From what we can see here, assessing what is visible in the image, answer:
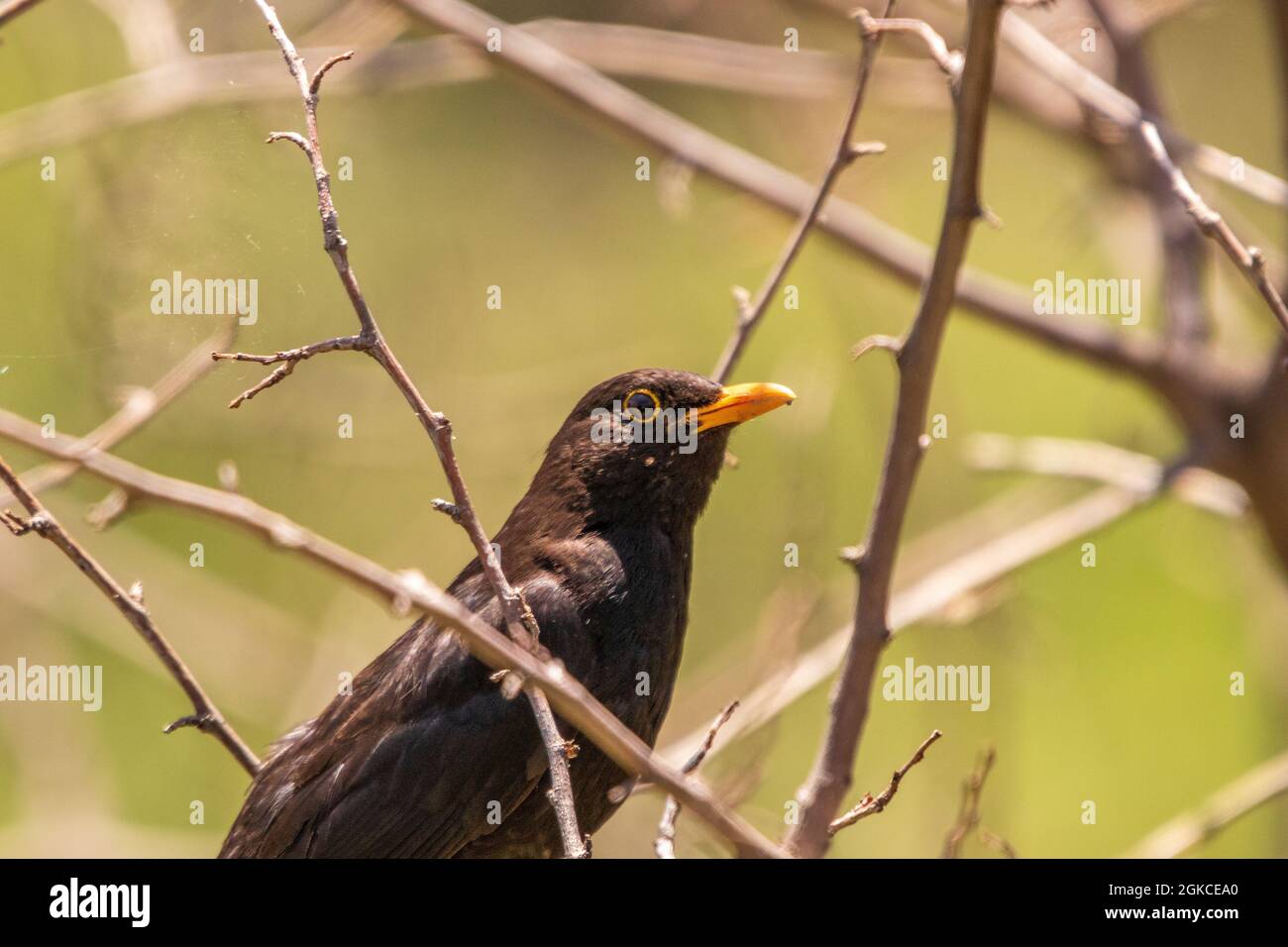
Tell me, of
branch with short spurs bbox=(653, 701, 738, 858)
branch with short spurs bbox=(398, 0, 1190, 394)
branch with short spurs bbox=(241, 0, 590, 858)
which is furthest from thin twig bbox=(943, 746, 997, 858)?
branch with short spurs bbox=(398, 0, 1190, 394)

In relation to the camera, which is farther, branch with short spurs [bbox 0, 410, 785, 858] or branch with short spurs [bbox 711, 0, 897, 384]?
branch with short spurs [bbox 711, 0, 897, 384]

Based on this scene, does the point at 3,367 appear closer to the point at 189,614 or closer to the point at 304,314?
the point at 304,314

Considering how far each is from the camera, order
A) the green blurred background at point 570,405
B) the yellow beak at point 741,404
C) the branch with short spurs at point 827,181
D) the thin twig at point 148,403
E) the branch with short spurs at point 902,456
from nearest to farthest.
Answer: the branch with short spurs at point 902,456, the thin twig at point 148,403, the branch with short spurs at point 827,181, the yellow beak at point 741,404, the green blurred background at point 570,405

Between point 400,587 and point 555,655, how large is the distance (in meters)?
1.98

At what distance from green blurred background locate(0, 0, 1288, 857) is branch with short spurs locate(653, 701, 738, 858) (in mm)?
889

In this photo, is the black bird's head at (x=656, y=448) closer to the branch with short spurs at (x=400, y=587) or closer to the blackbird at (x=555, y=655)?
the blackbird at (x=555, y=655)

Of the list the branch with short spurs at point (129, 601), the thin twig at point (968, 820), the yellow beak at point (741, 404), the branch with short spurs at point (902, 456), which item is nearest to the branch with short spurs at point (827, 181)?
the yellow beak at point (741, 404)

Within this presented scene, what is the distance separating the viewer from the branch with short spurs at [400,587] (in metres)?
2.13

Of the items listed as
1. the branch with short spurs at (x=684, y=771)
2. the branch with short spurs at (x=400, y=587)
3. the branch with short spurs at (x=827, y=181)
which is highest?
the branch with short spurs at (x=827, y=181)

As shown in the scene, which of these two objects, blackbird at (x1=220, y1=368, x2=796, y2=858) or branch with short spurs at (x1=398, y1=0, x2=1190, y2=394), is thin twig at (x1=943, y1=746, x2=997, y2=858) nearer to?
blackbird at (x1=220, y1=368, x2=796, y2=858)

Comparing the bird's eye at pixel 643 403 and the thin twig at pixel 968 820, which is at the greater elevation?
the bird's eye at pixel 643 403

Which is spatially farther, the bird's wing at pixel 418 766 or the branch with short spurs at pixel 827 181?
the bird's wing at pixel 418 766

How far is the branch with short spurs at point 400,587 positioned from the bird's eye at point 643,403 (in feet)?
6.82

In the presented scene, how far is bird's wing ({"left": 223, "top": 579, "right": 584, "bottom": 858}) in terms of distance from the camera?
13.4 ft
